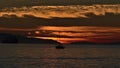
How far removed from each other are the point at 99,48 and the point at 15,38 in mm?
40580

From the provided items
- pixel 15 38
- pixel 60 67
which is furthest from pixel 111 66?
pixel 15 38

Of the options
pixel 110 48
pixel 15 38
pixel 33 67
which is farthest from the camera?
pixel 110 48

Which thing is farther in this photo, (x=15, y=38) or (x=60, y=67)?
(x=15, y=38)

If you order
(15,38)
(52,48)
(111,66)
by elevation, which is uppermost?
(111,66)

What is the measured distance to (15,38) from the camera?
167125 millimetres

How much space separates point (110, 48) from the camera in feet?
632

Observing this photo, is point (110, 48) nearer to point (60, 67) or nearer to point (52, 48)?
point (52, 48)

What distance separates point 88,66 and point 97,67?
2.94 meters

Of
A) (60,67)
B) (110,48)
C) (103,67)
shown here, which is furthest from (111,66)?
(110,48)

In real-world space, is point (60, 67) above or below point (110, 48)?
above

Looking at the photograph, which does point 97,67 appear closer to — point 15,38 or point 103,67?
point 103,67

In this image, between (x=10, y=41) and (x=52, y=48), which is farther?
(x=52, y=48)

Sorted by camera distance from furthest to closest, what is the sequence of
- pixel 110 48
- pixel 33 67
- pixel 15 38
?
pixel 110 48
pixel 15 38
pixel 33 67

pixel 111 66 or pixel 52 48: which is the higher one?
pixel 111 66
